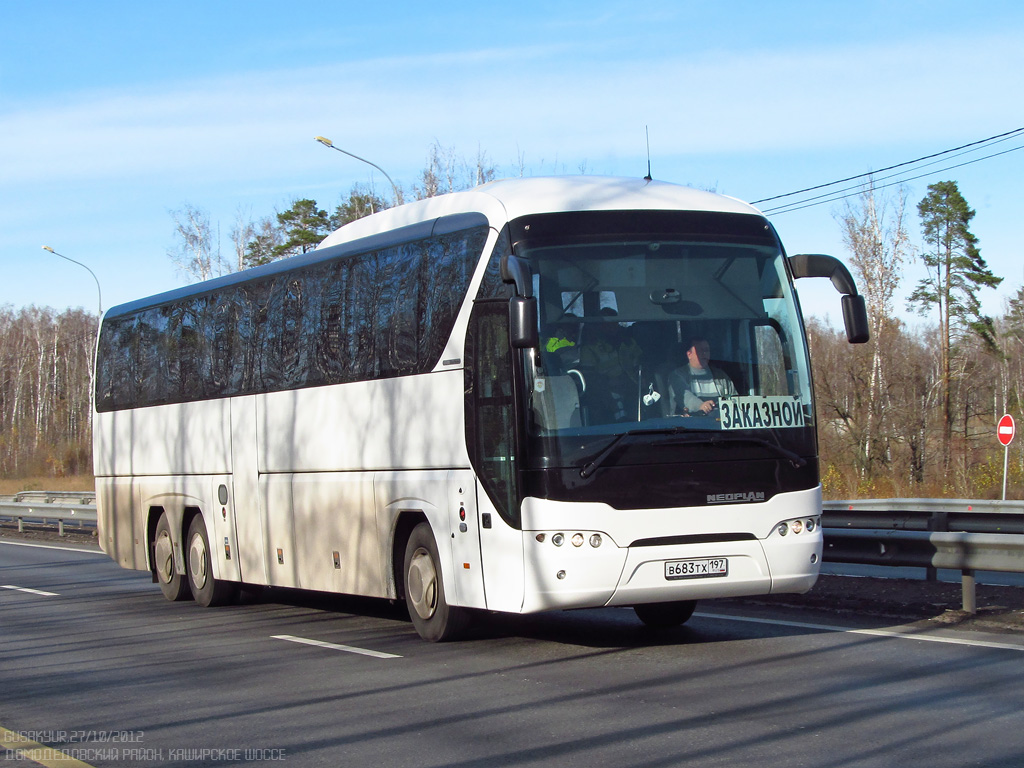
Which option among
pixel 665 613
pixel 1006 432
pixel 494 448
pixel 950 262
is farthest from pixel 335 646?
pixel 950 262

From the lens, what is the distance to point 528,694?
7.96 metres

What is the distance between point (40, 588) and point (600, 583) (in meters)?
11.2

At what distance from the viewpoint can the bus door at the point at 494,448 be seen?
9172 millimetres

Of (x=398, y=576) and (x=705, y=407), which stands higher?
(x=705, y=407)

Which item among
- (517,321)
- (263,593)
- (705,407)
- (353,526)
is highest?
(517,321)

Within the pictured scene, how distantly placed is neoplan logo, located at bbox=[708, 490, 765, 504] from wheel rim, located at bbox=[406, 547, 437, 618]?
8.19ft

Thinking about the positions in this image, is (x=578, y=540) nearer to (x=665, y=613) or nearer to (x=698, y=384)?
(x=698, y=384)

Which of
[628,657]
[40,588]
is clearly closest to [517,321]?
[628,657]

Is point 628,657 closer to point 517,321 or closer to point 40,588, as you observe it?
point 517,321

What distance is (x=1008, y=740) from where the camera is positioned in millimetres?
6199

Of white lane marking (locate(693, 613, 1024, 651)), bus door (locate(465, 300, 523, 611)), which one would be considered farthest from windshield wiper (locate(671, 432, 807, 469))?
white lane marking (locate(693, 613, 1024, 651))

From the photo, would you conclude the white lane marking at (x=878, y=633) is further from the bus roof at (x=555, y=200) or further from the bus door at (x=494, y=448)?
the bus roof at (x=555, y=200)

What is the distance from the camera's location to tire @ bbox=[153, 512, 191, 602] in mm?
15516

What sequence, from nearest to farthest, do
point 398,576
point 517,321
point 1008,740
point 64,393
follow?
point 1008,740, point 517,321, point 398,576, point 64,393
